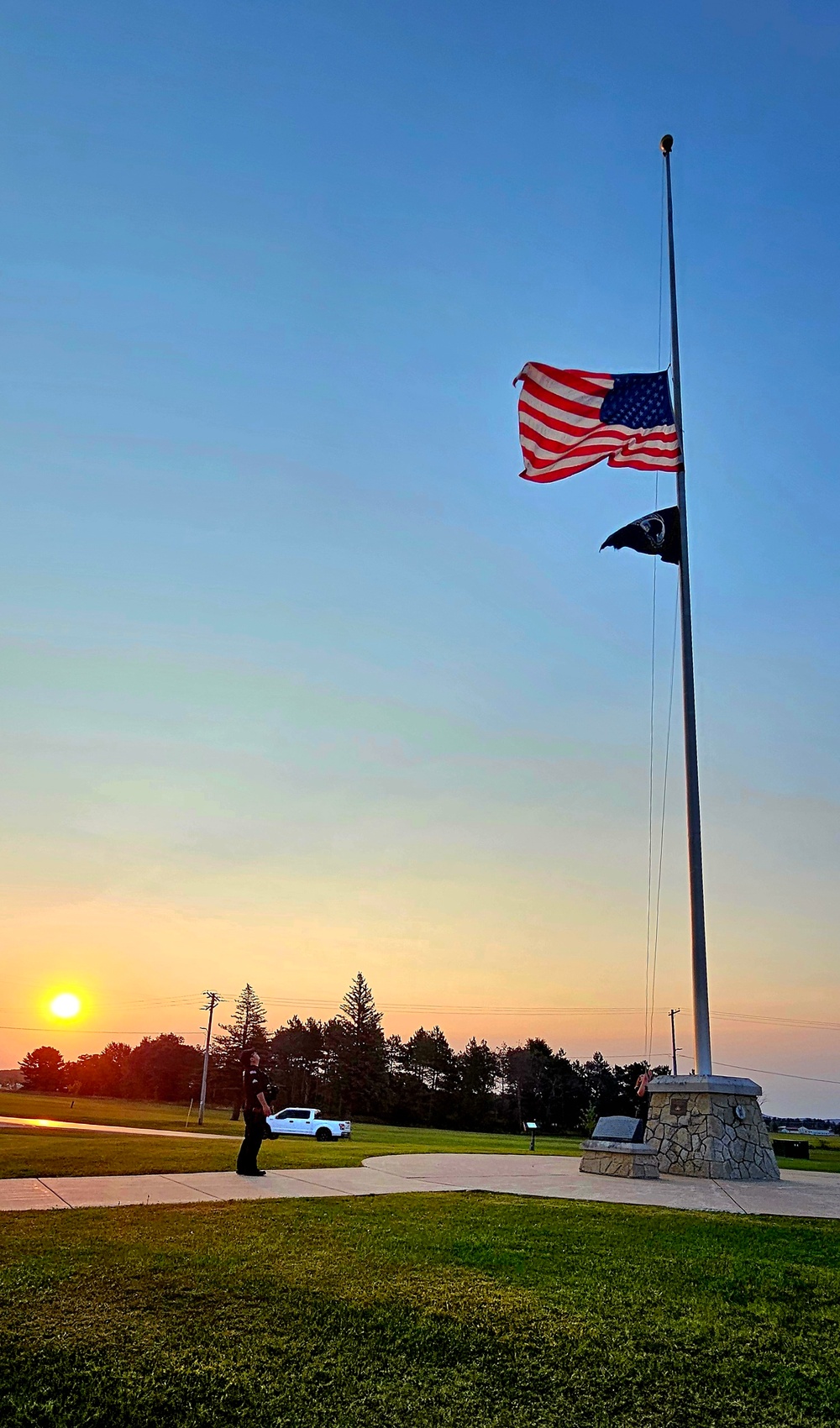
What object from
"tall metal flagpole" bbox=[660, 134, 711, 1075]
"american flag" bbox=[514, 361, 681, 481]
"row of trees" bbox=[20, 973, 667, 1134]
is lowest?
"row of trees" bbox=[20, 973, 667, 1134]

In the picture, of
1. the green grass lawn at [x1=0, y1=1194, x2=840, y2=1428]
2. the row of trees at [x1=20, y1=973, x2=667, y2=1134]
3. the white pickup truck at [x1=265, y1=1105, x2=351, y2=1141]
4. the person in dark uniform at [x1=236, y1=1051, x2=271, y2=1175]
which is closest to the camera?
the green grass lawn at [x1=0, y1=1194, x2=840, y2=1428]

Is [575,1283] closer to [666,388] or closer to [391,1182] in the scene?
[391,1182]

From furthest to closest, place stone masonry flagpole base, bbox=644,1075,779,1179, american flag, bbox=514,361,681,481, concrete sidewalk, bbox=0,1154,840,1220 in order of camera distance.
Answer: american flag, bbox=514,361,681,481 → stone masonry flagpole base, bbox=644,1075,779,1179 → concrete sidewalk, bbox=0,1154,840,1220

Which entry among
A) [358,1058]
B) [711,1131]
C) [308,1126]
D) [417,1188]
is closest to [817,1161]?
[308,1126]

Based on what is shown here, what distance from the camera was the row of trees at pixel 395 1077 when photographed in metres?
90.4

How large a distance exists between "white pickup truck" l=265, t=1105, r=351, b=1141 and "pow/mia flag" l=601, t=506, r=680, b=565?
28298 mm

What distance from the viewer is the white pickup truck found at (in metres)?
37.6

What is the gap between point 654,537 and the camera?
17562mm

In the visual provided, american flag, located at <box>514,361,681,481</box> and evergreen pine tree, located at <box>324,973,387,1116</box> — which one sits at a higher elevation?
american flag, located at <box>514,361,681,481</box>

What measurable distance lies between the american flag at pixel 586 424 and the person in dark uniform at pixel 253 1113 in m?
10.9

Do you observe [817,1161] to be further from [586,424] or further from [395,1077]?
[395,1077]

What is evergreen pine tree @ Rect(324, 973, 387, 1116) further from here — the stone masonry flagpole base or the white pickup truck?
the stone masonry flagpole base

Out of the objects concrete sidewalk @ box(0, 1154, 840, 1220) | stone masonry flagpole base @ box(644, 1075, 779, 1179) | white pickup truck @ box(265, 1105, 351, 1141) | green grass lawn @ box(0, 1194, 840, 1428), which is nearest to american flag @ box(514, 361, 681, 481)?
stone masonry flagpole base @ box(644, 1075, 779, 1179)

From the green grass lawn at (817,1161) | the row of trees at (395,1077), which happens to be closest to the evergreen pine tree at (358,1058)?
the row of trees at (395,1077)
